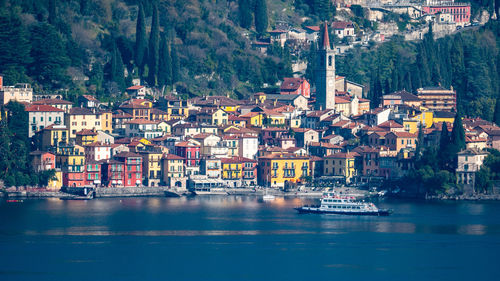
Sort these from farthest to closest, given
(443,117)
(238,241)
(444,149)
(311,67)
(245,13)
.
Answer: (245,13)
(311,67)
(443,117)
(444,149)
(238,241)

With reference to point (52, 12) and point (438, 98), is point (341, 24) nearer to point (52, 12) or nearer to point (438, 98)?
point (438, 98)

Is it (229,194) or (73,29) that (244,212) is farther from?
(73,29)

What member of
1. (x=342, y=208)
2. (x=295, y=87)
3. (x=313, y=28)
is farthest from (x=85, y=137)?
(x=313, y=28)

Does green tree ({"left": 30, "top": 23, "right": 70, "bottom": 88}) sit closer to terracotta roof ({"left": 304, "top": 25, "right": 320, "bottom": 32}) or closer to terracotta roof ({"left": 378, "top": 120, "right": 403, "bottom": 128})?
terracotta roof ({"left": 378, "top": 120, "right": 403, "bottom": 128})

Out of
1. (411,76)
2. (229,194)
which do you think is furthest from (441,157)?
(411,76)

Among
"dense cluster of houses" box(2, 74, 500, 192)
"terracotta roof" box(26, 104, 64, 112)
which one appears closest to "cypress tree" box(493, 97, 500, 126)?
"dense cluster of houses" box(2, 74, 500, 192)

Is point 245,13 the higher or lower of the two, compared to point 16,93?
higher

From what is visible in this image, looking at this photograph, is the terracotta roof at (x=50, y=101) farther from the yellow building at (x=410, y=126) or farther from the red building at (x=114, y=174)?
the yellow building at (x=410, y=126)
